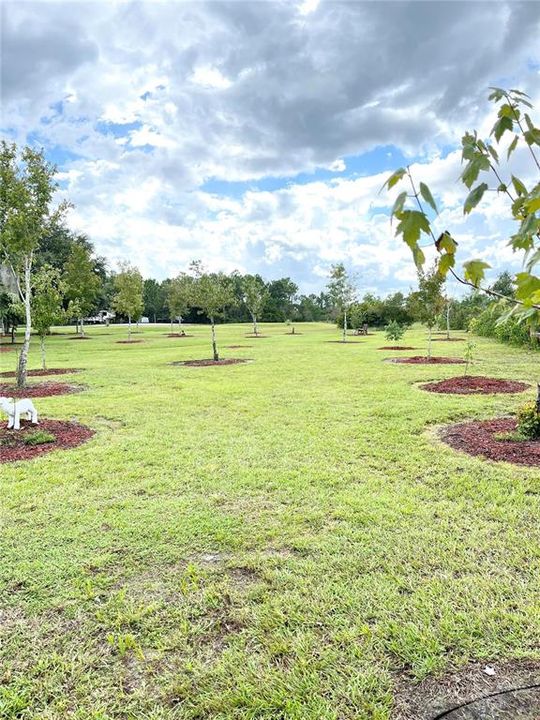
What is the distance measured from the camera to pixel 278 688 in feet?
6.72

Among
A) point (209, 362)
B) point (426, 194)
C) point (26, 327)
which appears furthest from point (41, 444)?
point (209, 362)

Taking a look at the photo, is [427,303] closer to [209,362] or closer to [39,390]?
[209,362]

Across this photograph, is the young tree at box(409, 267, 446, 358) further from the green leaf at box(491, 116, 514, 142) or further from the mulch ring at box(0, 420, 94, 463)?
the green leaf at box(491, 116, 514, 142)

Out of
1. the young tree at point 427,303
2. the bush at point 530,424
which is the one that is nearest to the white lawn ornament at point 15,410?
the bush at point 530,424

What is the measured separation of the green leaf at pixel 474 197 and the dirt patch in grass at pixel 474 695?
2121 mm

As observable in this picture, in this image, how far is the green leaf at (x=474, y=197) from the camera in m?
1.01

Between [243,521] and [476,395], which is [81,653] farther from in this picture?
[476,395]

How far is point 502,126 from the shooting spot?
1.05m

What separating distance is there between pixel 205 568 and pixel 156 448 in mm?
2968

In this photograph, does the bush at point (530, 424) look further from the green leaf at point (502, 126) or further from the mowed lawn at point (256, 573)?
the green leaf at point (502, 126)

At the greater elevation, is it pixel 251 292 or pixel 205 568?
pixel 251 292

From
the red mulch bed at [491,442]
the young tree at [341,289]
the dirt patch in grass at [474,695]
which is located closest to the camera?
the dirt patch in grass at [474,695]

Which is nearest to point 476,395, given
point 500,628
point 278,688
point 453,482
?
point 453,482

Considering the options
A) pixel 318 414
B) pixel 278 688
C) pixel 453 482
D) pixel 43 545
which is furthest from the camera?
pixel 318 414
